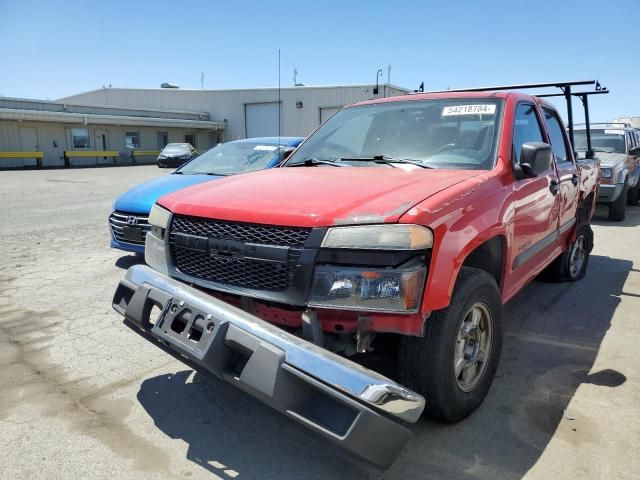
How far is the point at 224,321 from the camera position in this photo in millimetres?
2262

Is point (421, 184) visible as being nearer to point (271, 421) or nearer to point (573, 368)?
point (271, 421)

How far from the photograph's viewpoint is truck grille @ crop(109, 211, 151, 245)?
5805mm

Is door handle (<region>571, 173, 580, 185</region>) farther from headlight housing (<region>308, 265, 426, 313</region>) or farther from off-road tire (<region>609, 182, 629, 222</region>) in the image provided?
off-road tire (<region>609, 182, 629, 222</region>)

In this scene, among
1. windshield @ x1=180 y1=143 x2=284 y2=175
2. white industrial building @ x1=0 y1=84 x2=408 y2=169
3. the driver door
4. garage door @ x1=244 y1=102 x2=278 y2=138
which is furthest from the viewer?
white industrial building @ x1=0 y1=84 x2=408 y2=169

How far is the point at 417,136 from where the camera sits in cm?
362

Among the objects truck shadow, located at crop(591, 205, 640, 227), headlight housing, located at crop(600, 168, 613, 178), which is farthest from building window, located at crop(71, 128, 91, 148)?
headlight housing, located at crop(600, 168, 613, 178)

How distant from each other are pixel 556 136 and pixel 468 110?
1518 mm

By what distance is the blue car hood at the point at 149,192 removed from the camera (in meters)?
5.92

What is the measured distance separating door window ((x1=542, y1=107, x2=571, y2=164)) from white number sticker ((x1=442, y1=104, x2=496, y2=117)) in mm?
1048

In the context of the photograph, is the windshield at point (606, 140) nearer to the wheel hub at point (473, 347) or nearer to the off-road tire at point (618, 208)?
the off-road tire at point (618, 208)

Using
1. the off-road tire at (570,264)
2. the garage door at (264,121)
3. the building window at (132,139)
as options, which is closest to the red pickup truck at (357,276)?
the off-road tire at (570,264)

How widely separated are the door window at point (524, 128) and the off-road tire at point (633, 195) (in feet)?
33.0

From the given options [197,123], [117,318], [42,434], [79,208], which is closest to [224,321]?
[42,434]

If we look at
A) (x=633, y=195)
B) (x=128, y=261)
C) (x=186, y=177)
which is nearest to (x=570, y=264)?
(x=186, y=177)
